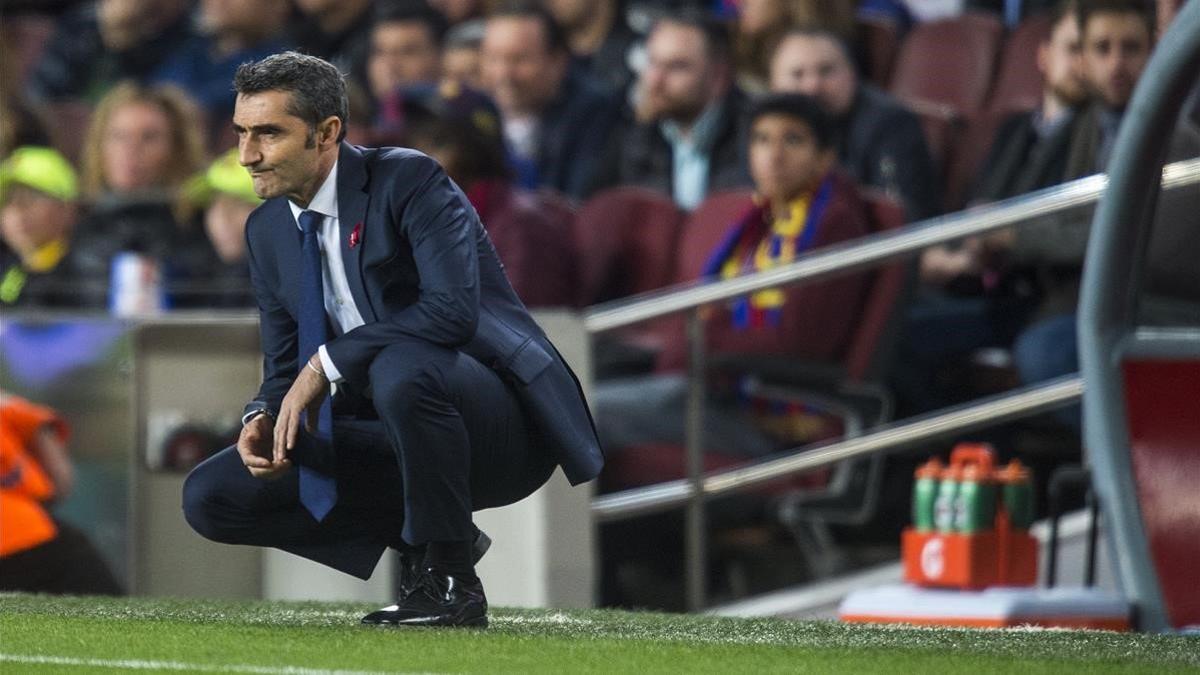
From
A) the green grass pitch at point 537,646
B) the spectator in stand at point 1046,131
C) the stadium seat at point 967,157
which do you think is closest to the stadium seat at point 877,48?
the stadium seat at point 967,157

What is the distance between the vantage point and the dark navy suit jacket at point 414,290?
4.11m

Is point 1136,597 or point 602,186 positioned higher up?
point 602,186

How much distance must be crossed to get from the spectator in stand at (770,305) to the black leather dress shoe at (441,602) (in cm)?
252

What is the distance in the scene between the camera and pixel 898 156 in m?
7.55

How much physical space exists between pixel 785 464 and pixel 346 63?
13.9 ft

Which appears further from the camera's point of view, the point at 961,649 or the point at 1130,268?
the point at 1130,268

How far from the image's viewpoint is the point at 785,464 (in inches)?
263

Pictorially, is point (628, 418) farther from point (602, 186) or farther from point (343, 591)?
point (602, 186)

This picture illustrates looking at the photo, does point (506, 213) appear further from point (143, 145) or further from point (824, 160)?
point (143, 145)

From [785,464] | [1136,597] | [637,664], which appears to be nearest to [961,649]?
[637,664]

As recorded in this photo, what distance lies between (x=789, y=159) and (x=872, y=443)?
1185 mm

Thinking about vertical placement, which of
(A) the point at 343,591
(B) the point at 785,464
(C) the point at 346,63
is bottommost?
(A) the point at 343,591

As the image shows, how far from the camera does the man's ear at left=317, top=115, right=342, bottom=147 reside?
4211 millimetres

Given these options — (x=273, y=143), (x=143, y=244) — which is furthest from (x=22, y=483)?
(x=273, y=143)
